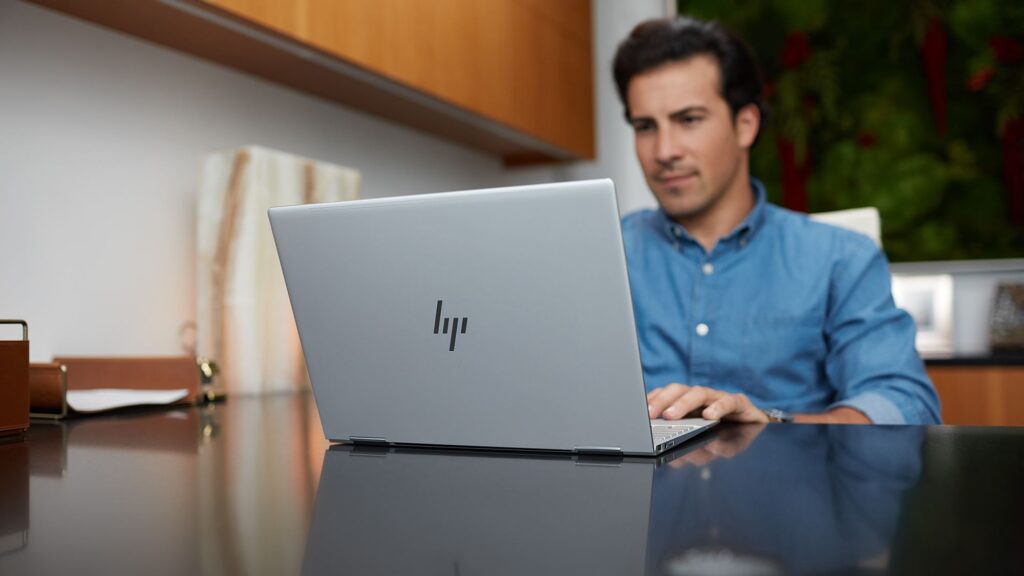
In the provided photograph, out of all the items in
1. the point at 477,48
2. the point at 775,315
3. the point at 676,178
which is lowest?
the point at 775,315

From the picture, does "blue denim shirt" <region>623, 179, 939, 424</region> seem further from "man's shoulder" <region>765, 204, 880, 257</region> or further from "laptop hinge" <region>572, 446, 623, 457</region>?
"laptop hinge" <region>572, 446, 623, 457</region>

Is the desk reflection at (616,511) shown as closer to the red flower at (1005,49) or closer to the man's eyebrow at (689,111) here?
the man's eyebrow at (689,111)

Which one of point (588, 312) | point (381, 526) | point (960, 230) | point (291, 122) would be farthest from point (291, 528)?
point (960, 230)

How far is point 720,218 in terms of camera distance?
1.60 metres

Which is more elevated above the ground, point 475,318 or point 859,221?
point 859,221

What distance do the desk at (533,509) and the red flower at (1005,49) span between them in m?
2.34

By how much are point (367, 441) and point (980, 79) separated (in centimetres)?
268

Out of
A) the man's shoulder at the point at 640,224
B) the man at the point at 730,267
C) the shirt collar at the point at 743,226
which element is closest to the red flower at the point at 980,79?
the man at the point at 730,267

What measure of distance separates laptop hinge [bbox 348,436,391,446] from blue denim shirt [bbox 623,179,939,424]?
0.68 m

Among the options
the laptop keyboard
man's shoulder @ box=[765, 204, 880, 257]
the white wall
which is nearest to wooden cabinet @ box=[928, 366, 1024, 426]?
man's shoulder @ box=[765, 204, 880, 257]

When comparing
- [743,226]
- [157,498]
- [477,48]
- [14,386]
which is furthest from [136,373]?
[477,48]

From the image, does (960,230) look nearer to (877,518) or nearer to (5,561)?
(877,518)

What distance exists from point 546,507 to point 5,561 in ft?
0.99

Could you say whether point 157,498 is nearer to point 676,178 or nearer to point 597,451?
point 597,451
